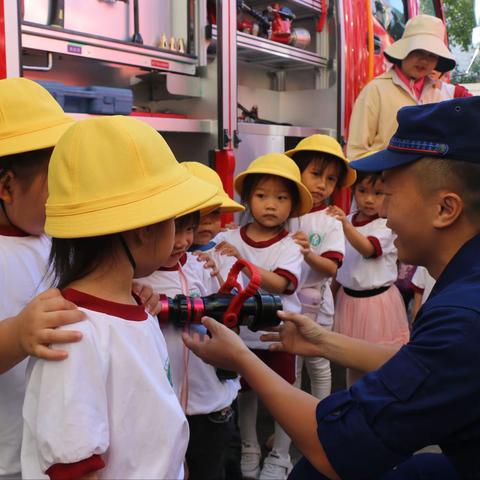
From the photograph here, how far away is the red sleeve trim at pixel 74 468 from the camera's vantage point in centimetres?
101

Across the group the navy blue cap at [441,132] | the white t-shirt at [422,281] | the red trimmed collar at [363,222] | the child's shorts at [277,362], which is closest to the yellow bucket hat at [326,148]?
the red trimmed collar at [363,222]

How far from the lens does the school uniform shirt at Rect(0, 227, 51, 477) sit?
134 cm

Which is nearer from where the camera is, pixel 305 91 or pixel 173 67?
pixel 173 67

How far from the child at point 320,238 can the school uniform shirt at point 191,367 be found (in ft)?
2.74

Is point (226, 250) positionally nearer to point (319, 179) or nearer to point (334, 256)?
point (334, 256)

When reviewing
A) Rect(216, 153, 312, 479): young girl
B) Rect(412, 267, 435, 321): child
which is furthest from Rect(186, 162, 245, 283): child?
Rect(412, 267, 435, 321): child

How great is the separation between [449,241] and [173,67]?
2.13 m

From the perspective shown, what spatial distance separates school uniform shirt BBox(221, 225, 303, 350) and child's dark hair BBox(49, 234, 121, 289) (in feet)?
4.34

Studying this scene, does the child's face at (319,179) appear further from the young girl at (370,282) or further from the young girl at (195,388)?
the young girl at (195,388)

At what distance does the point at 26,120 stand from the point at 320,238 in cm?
180

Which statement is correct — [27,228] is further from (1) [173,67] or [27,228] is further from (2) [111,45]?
(1) [173,67]

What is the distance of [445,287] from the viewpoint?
1395 mm

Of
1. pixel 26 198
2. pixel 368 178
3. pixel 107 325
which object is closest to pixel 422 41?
pixel 368 178

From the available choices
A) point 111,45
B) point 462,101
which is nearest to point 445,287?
point 462,101
